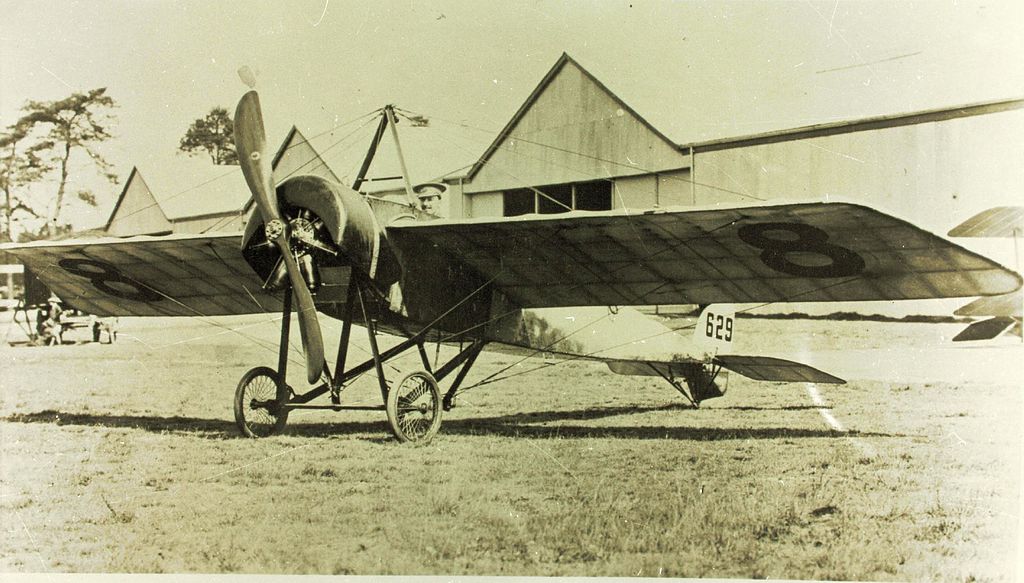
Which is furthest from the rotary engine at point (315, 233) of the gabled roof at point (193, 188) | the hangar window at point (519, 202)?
the hangar window at point (519, 202)

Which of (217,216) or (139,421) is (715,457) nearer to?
(139,421)

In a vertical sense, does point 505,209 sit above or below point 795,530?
above

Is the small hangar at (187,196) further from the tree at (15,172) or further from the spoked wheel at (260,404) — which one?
the spoked wheel at (260,404)

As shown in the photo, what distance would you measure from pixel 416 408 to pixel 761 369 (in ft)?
13.2

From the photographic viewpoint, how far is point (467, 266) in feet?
22.1

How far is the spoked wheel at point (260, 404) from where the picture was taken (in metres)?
6.28

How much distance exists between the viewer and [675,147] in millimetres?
11250

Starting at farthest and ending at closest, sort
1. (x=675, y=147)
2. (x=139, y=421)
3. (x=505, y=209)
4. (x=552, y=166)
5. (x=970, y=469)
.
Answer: (x=505, y=209), (x=552, y=166), (x=675, y=147), (x=139, y=421), (x=970, y=469)

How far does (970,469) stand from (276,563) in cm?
529

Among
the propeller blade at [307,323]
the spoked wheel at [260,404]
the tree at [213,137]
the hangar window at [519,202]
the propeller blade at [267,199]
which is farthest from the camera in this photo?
the hangar window at [519,202]

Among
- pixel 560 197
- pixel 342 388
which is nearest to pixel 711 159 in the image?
pixel 560 197

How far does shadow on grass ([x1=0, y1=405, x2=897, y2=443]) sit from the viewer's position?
672cm

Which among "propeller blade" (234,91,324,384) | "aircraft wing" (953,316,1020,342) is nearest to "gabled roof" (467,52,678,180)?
"aircraft wing" (953,316,1020,342)

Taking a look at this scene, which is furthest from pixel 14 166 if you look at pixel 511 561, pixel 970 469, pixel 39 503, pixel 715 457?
pixel 970 469
